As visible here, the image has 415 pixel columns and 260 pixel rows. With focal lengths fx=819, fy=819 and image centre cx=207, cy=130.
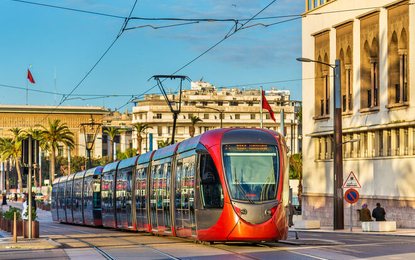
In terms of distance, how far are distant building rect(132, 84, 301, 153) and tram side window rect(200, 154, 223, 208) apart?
13284 cm

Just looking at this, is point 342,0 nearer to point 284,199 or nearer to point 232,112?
point 284,199

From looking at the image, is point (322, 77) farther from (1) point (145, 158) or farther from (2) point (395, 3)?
(1) point (145, 158)

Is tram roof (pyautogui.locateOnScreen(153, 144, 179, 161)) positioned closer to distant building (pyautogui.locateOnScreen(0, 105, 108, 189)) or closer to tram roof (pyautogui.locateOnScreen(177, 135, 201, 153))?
tram roof (pyautogui.locateOnScreen(177, 135, 201, 153))

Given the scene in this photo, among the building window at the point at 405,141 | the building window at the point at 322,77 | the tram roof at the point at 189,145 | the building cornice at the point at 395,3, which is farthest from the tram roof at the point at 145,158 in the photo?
the building window at the point at 322,77

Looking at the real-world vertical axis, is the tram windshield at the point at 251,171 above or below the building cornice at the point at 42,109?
below

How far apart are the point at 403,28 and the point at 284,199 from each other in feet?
70.0

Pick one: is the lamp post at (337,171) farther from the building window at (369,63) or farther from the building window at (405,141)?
the building window at (369,63)

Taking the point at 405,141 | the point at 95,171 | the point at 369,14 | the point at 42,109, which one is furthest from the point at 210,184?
the point at 42,109

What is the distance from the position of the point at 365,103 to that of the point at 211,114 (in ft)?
397

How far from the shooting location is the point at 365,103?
4262 cm

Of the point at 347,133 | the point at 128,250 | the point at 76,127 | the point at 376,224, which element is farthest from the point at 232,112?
the point at 128,250

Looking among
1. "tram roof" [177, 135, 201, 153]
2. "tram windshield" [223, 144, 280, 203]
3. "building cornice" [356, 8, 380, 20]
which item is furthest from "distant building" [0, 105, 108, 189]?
"tram windshield" [223, 144, 280, 203]

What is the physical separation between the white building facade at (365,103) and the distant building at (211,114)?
4088 inches

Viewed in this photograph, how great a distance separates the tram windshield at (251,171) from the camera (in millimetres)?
18812
